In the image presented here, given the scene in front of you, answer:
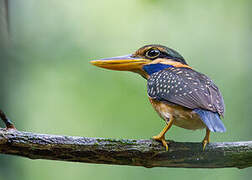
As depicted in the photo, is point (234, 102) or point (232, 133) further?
point (234, 102)

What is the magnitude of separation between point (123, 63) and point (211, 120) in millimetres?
1084

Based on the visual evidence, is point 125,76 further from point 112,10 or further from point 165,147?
point 165,147

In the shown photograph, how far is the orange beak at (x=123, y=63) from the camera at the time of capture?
3148 millimetres

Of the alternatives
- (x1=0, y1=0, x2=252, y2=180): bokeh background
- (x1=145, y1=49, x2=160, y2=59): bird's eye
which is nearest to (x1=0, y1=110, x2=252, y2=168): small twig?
(x1=145, y1=49, x2=160, y2=59): bird's eye

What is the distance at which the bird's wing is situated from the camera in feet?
8.34

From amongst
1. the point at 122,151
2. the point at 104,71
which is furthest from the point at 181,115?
the point at 104,71

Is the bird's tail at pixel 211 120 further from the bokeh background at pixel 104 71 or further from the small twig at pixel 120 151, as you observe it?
the bokeh background at pixel 104 71

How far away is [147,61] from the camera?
3287 mm

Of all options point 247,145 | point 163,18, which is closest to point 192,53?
point 163,18

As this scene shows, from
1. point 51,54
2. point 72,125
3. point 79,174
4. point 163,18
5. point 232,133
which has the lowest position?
point 79,174

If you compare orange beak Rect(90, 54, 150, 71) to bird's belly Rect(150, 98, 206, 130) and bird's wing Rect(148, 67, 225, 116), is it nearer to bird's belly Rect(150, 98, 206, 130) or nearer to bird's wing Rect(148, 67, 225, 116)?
bird's wing Rect(148, 67, 225, 116)

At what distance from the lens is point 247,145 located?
7.90 feet

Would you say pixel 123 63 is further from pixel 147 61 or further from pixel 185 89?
pixel 185 89

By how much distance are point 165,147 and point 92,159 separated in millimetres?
475
